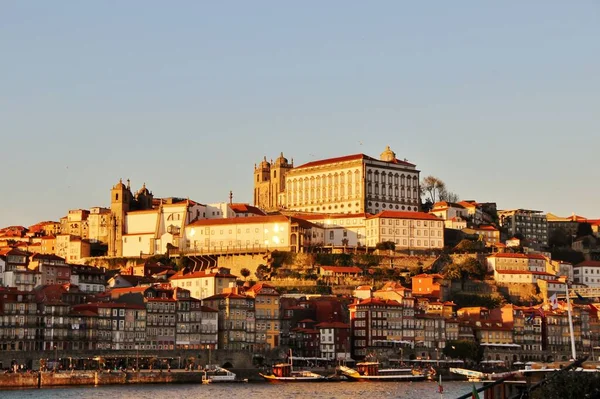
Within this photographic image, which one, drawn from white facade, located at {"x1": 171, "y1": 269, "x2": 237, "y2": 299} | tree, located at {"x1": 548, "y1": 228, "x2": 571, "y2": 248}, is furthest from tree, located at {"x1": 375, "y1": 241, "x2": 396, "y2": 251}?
tree, located at {"x1": 548, "y1": 228, "x2": 571, "y2": 248}

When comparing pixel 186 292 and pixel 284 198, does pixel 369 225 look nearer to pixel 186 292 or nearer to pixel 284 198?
pixel 284 198

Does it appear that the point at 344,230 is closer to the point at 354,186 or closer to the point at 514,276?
the point at 354,186

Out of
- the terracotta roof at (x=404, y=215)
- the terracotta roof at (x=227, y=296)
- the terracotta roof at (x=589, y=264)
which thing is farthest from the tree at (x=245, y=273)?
the terracotta roof at (x=589, y=264)

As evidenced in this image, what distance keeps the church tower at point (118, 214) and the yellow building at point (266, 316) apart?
31.1 metres

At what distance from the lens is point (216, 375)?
257 feet

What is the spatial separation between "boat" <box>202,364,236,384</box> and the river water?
1.80 m

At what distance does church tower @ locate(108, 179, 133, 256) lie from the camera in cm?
11806

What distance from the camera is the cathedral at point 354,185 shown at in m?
123

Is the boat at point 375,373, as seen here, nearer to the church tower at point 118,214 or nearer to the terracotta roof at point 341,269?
the terracotta roof at point 341,269

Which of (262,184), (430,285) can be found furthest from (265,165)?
(430,285)

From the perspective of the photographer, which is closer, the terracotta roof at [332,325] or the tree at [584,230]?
the terracotta roof at [332,325]

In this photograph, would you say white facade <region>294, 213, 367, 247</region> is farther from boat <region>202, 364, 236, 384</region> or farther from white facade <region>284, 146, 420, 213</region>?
boat <region>202, 364, 236, 384</region>

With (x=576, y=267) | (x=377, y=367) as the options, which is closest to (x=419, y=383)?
(x=377, y=367)

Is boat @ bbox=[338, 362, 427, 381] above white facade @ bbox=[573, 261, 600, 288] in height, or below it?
below
